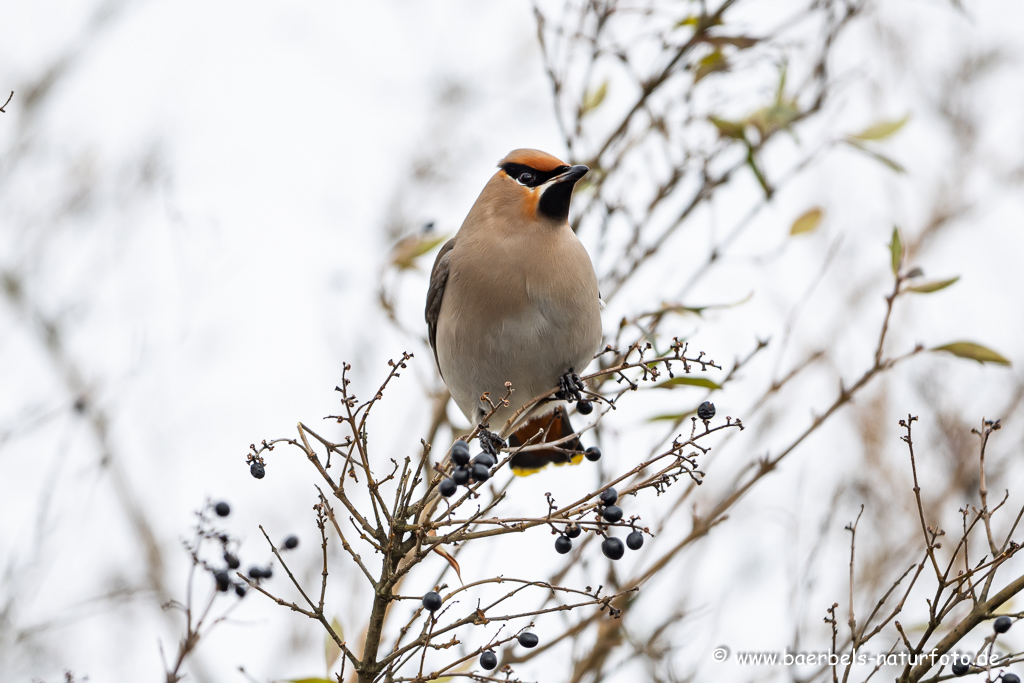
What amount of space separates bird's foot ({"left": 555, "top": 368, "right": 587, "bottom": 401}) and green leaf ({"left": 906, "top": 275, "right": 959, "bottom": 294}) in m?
1.34

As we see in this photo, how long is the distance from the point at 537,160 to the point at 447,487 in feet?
7.76

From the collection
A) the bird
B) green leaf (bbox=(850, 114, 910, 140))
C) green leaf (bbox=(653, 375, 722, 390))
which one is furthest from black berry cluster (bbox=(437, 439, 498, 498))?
green leaf (bbox=(850, 114, 910, 140))

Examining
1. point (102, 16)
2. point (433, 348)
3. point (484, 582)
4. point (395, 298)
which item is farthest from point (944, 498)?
point (102, 16)

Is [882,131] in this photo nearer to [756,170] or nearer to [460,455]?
[756,170]

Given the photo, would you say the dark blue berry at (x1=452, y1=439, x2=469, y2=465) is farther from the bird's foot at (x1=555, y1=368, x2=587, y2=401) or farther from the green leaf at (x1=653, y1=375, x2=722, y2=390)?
the bird's foot at (x1=555, y1=368, x2=587, y2=401)

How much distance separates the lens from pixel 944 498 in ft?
18.6

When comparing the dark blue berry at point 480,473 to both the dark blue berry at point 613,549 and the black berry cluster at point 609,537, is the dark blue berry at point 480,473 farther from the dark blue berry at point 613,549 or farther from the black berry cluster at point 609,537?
the dark blue berry at point 613,549

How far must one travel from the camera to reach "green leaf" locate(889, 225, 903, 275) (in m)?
3.59

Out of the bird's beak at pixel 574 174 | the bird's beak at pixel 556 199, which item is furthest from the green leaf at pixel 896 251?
the bird's beak at pixel 556 199

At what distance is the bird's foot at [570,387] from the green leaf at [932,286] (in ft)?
4.39

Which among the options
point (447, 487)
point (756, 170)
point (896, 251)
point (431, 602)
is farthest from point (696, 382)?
point (431, 602)

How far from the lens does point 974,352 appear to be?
3.79 metres

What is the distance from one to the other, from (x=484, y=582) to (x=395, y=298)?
2005 millimetres

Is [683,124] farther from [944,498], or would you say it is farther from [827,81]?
[944,498]
